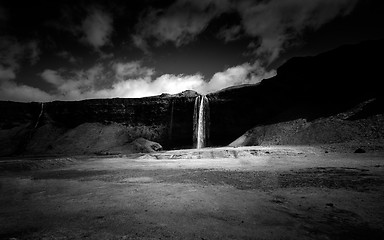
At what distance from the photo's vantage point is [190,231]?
380 centimetres

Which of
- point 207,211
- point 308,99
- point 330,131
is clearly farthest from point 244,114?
point 207,211

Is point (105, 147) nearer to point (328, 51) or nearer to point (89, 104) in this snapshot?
point (89, 104)

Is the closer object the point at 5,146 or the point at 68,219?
the point at 68,219

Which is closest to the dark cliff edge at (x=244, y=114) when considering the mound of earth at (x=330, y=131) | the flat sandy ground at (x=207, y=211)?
the mound of earth at (x=330, y=131)

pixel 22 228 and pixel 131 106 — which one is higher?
pixel 131 106

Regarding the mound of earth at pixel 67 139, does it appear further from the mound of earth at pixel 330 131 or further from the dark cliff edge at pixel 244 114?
the mound of earth at pixel 330 131

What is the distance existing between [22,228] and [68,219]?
0.79m

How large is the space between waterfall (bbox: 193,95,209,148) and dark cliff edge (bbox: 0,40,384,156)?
1110 millimetres

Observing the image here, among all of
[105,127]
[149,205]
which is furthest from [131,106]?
[149,205]

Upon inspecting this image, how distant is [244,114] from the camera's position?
3959 cm

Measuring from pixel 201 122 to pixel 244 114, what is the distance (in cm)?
826

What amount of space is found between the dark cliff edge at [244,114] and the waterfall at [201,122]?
1110 millimetres

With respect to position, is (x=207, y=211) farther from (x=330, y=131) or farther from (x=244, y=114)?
(x=244, y=114)

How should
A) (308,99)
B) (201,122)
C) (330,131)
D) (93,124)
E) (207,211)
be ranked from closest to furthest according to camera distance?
(207,211)
(330,131)
(308,99)
(201,122)
(93,124)
